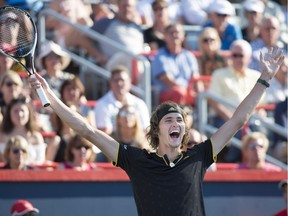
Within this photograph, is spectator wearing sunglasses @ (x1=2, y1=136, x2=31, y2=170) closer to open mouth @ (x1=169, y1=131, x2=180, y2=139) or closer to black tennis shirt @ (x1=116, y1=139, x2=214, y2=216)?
black tennis shirt @ (x1=116, y1=139, x2=214, y2=216)

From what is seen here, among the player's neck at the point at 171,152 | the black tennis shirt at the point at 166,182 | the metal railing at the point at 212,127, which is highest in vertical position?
the player's neck at the point at 171,152

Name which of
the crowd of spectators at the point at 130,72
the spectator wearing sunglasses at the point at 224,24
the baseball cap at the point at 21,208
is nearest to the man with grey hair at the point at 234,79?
the crowd of spectators at the point at 130,72

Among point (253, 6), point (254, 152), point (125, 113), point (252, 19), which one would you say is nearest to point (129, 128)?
point (125, 113)

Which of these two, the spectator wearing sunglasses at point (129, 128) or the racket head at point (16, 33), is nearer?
the racket head at point (16, 33)

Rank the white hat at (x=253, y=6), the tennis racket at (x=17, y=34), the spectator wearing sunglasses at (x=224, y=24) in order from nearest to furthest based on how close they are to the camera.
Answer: the tennis racket at (x=17, y=34) → the spectator wearing sunglasses at (x=224, y=24) → the white hat at (x=253, y=6)

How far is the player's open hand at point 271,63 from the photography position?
6961mm

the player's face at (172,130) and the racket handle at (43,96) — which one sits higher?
the racket handle at (43,96)

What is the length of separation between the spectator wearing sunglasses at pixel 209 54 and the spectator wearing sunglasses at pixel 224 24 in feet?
1.88

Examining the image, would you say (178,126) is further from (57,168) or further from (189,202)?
(57,168)

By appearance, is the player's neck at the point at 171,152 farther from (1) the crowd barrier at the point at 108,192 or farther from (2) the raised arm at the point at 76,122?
(1) the crowd barrier at the point at 108,192

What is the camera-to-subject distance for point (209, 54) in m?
12.3

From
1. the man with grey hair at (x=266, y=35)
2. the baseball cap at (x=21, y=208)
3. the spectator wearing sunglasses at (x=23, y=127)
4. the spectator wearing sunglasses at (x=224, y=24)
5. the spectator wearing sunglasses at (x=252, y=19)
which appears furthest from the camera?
the spectator wearing sunglasses at (x=252, y=19)

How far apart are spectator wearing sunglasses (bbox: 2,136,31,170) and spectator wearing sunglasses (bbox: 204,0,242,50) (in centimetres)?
425

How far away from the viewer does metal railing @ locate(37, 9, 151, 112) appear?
1126 cm
